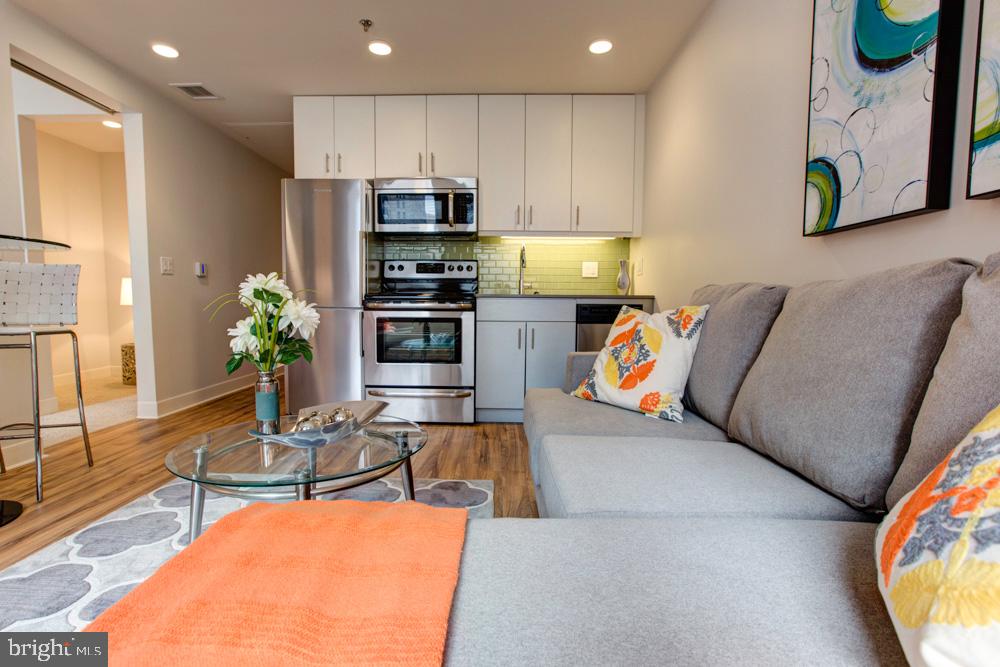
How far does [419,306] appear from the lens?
3141 mm

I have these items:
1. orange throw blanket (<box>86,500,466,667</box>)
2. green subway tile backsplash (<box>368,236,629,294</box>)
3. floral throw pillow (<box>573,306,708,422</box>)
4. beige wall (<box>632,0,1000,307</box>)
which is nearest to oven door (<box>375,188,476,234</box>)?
green subway tile backsplash (<box>368,236,629,294</box>)

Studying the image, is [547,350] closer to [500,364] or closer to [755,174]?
[500,364]

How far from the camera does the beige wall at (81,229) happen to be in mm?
4512

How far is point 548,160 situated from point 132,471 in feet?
10.4

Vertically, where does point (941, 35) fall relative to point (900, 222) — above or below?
above

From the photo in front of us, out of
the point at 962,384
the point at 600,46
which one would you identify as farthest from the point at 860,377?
the point at 600,46

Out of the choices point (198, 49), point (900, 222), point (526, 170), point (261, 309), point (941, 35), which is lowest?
point (261, 309)

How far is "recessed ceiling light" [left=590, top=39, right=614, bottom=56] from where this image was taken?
2670 millimetres

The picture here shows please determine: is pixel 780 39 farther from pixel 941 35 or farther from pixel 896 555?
pixel 896 555

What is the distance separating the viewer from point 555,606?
54 cm

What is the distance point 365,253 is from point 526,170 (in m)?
1.35

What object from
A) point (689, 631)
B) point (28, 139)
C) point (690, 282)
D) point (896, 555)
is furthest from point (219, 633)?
point (28, 139)

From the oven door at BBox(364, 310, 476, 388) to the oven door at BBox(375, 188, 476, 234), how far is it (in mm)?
656

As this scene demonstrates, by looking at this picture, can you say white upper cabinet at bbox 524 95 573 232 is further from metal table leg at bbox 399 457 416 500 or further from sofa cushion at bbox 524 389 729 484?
metal table leg at bbox 399 457 416 500
